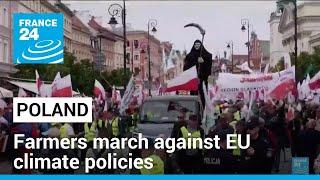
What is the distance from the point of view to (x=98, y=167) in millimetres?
6859

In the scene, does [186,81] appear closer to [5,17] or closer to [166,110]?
[166,110]

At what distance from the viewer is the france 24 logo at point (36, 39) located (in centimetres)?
679

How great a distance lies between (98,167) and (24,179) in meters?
0.70

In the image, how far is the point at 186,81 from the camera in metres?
7.42

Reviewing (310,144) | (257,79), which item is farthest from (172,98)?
(257,79)

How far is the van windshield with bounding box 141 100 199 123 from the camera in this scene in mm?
7594

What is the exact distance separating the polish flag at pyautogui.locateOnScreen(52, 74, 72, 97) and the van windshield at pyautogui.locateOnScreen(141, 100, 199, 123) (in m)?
1.03

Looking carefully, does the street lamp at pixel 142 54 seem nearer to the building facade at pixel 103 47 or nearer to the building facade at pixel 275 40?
the building facade at pixel 103 47

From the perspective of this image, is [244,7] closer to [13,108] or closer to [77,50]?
[77,50]

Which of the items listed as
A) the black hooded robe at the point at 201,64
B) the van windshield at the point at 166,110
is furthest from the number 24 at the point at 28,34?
the van windshield at the point at 166,110

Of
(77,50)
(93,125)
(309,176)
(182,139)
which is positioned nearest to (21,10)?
(77,50)

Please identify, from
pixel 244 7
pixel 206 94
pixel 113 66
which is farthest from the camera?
pixel 206 94

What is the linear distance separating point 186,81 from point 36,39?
1.60 metres
